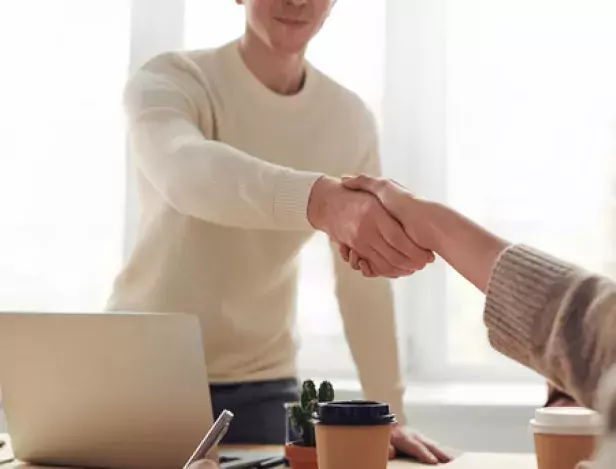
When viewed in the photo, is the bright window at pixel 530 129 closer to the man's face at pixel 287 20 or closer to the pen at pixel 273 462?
the man's face at pixel 287 20

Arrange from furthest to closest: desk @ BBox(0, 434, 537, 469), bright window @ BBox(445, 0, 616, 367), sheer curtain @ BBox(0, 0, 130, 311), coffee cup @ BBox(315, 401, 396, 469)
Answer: sheer curtain @ BBox(0, 0, 130, 311) < bright window @ BBox(445, 0, 616, 367) < desk @ BBox(0, 434, 537, 469) < coffee cup @ BBox(315, 401, 396, 469)

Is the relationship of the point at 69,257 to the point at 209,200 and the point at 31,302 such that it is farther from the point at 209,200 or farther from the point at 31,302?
the point at 209,200

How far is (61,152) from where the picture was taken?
97.0 inches

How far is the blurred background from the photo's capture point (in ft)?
7.32

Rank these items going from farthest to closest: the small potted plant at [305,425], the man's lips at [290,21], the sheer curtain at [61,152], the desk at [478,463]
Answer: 1. the sheer curtain at [61,152]
2. the man's lips at [290,21]
3. the desk at [478,463]
4. the small potted plant at [305,425]

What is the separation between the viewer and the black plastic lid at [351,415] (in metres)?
0.94

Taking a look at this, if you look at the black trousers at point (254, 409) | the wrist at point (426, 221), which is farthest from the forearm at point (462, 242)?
the black trousers at point (254, 409)

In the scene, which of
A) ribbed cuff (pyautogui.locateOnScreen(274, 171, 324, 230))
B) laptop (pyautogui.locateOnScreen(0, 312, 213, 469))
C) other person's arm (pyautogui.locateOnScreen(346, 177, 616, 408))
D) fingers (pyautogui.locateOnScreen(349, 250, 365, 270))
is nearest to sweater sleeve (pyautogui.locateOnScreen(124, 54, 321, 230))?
ribbed cuff (pyautogui.locateOnScreen(274, 171, 324, 230))

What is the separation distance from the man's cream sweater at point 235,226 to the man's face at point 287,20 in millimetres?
88

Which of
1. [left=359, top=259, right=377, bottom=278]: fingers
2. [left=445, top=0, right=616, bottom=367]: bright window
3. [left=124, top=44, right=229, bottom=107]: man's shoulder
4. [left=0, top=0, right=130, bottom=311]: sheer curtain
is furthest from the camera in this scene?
[left=0, top=0, right=130, bottom=311]: sheer curtain

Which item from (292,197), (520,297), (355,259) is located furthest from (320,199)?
(520,297)

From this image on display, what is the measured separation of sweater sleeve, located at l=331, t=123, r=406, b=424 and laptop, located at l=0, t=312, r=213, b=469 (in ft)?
2.26

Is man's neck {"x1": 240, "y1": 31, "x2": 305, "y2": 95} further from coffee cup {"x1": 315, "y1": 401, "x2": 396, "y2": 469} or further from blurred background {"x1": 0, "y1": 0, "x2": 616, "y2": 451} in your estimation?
coffee cup {"x1": 315, "y1": 401, "x2": 396, "y2": 469}

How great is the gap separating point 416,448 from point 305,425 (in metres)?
0.26
